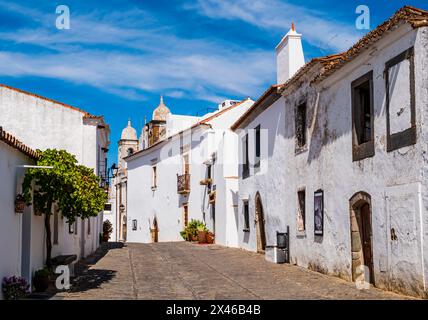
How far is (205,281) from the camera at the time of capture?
1394cm

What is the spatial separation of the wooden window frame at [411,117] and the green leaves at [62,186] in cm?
621

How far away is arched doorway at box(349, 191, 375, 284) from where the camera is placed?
1266 centimetres

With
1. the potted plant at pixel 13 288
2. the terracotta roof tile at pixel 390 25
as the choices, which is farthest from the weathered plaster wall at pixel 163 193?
the potted plant at pixel 13 288

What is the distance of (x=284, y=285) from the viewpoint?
13.0 metres

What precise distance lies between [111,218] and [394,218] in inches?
1814

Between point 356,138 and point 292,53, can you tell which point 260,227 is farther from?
point 356,138

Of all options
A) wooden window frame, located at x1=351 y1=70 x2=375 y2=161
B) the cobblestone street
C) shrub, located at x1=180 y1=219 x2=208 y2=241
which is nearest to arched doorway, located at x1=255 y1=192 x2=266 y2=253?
the cobblestone street

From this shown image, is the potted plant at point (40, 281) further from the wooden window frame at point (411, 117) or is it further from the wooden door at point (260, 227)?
the wooden door at point (260, 227)

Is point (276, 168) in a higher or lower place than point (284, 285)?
higher

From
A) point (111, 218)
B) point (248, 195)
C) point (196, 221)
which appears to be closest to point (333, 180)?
point (248, 195)

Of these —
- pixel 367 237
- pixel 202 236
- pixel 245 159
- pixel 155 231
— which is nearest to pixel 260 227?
pixel 245 159

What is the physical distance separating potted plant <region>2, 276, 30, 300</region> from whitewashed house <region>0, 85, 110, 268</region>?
21.9ft

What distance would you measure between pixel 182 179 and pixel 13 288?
983 inches

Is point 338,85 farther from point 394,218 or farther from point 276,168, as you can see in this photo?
point 276,168
